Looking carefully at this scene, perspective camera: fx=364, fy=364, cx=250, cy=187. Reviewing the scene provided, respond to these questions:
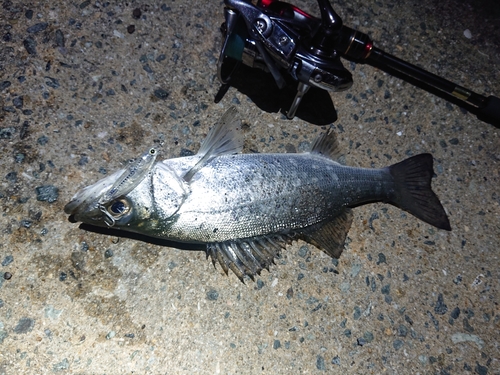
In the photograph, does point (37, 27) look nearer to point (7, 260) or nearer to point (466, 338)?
point (7, 260)

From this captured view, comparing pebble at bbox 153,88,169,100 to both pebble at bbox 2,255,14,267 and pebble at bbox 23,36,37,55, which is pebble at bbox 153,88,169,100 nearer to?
pebble at bbox 23,36,37,55

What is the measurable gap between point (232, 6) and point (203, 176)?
920 millimetres

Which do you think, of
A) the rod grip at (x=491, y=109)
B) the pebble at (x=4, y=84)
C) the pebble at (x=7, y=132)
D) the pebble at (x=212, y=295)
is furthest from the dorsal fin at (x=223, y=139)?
the rod grip at (x=491, y=109)

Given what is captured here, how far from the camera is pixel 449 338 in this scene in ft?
7.84

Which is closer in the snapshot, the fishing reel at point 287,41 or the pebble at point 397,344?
the fishing reel at point 287,41

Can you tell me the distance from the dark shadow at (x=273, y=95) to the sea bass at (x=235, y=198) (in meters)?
0.29

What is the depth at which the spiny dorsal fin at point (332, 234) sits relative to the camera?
7.32 feet

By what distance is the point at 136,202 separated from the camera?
6.10 feet

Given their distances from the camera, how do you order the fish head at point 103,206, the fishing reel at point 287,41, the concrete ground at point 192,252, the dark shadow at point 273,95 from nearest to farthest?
the fish head at point 103,206 → the fishing reel at point 287,41 → the concrete ground at point 192,252 → the dark shadow at point 273,95

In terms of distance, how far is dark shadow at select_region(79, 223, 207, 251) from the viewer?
7.04 feet

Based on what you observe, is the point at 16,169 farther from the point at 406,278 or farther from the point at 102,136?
the point at 406,278

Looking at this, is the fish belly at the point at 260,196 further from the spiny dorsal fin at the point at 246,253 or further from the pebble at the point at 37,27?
the pebble at the point at 37,27

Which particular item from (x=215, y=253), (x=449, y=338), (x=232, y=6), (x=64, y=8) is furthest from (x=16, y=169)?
(x=449, y=338)

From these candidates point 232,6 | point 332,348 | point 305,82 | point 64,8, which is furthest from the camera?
point 64,8
